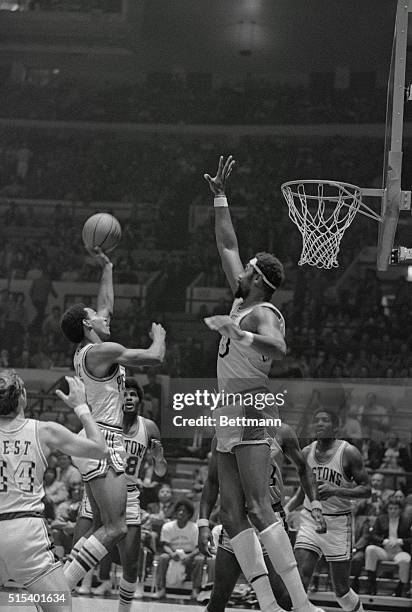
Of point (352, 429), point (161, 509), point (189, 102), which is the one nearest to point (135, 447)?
point (161, 509)

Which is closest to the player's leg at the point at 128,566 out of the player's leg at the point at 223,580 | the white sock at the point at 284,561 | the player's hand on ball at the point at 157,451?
the player's hand on ball at the point at 157,451

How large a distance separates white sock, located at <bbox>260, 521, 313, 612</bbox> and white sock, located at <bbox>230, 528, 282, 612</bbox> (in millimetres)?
129

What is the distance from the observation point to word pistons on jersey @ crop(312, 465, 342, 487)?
8.06m

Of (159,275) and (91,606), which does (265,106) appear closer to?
(159,275)

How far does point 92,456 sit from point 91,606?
420cm

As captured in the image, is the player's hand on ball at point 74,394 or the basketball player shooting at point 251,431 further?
the basketball player shooting at point 251,431

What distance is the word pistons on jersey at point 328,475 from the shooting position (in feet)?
26.5

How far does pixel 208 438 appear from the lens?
1389 centimetres

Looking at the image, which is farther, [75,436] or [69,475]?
[69,475]

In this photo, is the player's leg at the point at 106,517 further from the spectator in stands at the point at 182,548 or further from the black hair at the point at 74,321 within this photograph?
the spectator in stands at the point at 182,548

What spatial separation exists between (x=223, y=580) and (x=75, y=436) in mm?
1800

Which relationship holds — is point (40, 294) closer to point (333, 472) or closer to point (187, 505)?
point (187, 505)

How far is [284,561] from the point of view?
5348 millimetres

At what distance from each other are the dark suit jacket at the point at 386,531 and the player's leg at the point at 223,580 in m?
4.74
